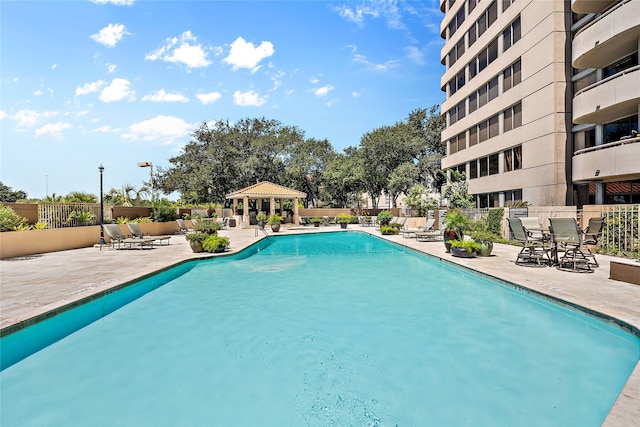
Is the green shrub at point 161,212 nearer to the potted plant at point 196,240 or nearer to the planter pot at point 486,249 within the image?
the potted plant at point 196,240

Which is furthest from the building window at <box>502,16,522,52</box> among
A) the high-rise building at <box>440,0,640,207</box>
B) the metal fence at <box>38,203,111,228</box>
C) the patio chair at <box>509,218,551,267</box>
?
the metal fence at <box>38,203,111,228</box>

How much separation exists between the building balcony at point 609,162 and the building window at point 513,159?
3671 millimetres

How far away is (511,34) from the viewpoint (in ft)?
68.1

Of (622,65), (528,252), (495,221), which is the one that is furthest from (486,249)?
(622,65)

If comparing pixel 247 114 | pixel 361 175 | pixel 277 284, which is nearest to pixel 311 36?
pixel 277 284

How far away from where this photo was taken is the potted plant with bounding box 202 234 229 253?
1277cm

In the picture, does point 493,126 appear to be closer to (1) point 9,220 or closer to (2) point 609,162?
(2) point 609,162

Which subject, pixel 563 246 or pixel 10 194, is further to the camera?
pixel 10 194

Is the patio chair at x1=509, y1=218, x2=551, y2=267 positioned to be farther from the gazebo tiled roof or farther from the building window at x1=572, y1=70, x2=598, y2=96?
the gazebo tiled roof

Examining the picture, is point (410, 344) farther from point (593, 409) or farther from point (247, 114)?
point (247, 114)

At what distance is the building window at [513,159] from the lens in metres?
20.0

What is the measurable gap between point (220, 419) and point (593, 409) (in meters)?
3.62

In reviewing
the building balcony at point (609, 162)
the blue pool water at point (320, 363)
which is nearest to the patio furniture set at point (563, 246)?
the blue pool water at point (320, 363)

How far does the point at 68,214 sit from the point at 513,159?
77.7ft
